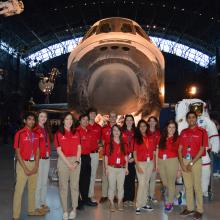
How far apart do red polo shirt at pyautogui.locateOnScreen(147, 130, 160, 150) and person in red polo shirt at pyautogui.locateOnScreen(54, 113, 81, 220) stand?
107 centimetres

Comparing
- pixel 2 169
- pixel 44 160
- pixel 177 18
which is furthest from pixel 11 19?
pixel 44 160

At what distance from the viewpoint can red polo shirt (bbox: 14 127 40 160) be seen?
4539mm

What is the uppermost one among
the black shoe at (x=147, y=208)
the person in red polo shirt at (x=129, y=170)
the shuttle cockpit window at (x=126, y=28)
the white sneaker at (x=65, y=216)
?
the shuttle cockpit window at (x=126, y=28)

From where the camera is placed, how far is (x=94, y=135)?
227 inches

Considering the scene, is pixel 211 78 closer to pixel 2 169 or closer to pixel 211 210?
pixel 2 169

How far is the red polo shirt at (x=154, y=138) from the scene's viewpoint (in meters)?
5.22

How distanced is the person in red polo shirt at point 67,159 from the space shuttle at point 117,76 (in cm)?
221

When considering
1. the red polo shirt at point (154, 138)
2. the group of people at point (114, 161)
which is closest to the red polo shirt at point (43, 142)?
the group of people at point (114, 161)

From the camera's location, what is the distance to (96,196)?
19.8 ft

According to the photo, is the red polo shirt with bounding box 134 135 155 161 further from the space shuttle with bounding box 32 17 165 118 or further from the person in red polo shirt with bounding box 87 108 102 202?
the space shuttle with bounding box 32 17 165 118

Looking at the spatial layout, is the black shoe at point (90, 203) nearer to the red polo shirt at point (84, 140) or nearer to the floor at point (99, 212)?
the floor at point (99, 212)

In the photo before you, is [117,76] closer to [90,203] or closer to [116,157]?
[116,157]

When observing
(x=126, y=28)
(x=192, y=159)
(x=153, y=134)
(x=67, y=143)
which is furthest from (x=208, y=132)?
(x=126, y=28)

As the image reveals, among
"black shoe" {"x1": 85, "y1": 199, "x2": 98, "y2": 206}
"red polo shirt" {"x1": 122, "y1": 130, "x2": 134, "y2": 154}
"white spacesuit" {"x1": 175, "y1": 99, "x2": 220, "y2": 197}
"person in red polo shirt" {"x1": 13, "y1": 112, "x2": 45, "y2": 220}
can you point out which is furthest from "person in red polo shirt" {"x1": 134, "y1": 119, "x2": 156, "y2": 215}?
"person in red polo shirt" {"x1": 13, "y1": 112, "x2": 45, "y2": 220}
